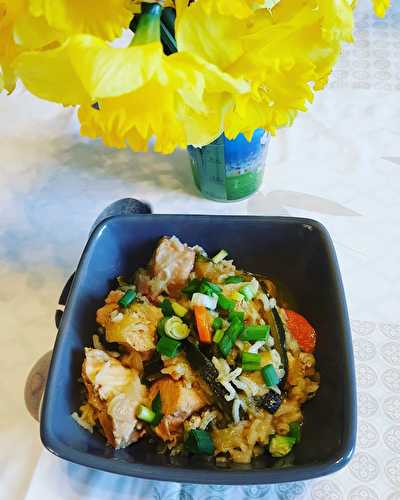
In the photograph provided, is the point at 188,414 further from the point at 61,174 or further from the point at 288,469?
the point at 61,174

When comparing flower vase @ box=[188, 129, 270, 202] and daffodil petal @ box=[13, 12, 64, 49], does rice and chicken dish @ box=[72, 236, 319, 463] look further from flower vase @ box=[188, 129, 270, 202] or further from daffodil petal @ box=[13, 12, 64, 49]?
daffodil petal @ box=[13, 12, 64, 49]

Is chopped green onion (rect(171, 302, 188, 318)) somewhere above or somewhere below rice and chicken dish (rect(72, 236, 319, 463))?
above

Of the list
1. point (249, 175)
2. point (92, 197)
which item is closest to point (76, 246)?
point (92, 197)

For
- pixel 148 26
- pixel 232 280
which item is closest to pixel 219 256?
pixel 232 280

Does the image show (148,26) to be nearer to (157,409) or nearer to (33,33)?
(33,33)

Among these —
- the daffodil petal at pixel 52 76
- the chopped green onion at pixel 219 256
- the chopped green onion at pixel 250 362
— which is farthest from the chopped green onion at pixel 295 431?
the daffodil petal at pixel 52 76

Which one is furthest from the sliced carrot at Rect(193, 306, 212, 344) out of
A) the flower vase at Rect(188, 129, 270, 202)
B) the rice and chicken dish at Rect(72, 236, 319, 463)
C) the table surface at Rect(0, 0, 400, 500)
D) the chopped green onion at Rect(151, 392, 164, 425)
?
the flower vase at Rect(188, 129, 270, 202)
